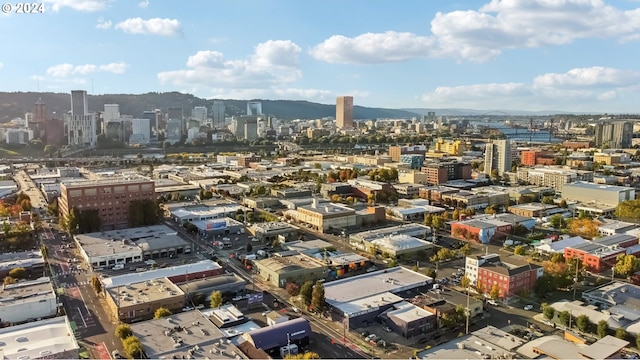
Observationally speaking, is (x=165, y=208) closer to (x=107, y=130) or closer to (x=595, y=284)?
(x=595, y=284)

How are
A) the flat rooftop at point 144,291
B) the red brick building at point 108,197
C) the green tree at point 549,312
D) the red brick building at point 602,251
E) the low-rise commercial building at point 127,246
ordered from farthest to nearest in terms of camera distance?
the red brick building at point 108,197 → the low-rise commercial building at point 127,246 → the red brick building at point 602,251 → the flat rooftop at point 144,291 → the green tree at point 549,312

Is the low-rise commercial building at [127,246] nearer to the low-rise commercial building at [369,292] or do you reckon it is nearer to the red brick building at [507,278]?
the low-rise commercial building at [369,292]

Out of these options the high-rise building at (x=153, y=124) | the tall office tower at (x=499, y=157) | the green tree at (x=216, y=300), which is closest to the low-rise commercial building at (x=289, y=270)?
the green tree at (x=216, y=300)

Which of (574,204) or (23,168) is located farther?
(23,168)

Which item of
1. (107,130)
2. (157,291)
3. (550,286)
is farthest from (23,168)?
(550,286)

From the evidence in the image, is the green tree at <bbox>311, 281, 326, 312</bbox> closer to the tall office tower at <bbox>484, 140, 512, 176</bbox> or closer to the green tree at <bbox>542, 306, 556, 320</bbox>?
the green tree at <bbox>542, 306, 556, 320</bbox>

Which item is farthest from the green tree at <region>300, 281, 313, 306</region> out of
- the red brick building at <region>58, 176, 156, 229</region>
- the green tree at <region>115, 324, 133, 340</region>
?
the red brick building at <region>58, 176, 156, 229</region>
